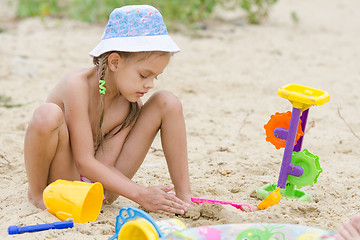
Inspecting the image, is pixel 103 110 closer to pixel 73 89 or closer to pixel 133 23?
pixel 73 89

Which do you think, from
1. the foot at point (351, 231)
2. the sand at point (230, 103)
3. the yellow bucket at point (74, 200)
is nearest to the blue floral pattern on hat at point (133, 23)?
the yellow bucket at point (74, 200)

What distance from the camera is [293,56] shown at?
5.34 metres

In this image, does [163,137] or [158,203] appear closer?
[158,203]

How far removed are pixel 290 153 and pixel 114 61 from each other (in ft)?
2.82

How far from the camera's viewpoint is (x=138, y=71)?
2.26m

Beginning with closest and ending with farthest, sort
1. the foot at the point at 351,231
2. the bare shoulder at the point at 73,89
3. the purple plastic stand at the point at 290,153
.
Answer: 1. the foot at the point at 351,231
2. the bare shoulder at the point at 73,89
3. the purple plastic stand at the point at 290,153

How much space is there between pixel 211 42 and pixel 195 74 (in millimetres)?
1140

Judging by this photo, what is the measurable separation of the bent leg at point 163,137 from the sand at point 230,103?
0.20m

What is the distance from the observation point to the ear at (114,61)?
2.26 metres

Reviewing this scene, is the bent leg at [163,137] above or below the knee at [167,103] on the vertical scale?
below

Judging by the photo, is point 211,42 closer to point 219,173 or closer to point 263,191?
point 219,173

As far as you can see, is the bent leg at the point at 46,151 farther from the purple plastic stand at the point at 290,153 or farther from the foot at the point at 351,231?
the foot at the point at 351,231

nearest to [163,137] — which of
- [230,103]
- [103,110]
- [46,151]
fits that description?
[103,110]

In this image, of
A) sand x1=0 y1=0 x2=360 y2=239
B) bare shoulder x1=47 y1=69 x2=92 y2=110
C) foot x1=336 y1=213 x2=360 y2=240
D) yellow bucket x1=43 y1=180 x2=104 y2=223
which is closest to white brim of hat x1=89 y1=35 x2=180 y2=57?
bare shoulder x1=47 y1=69 x2=92 y2=110
